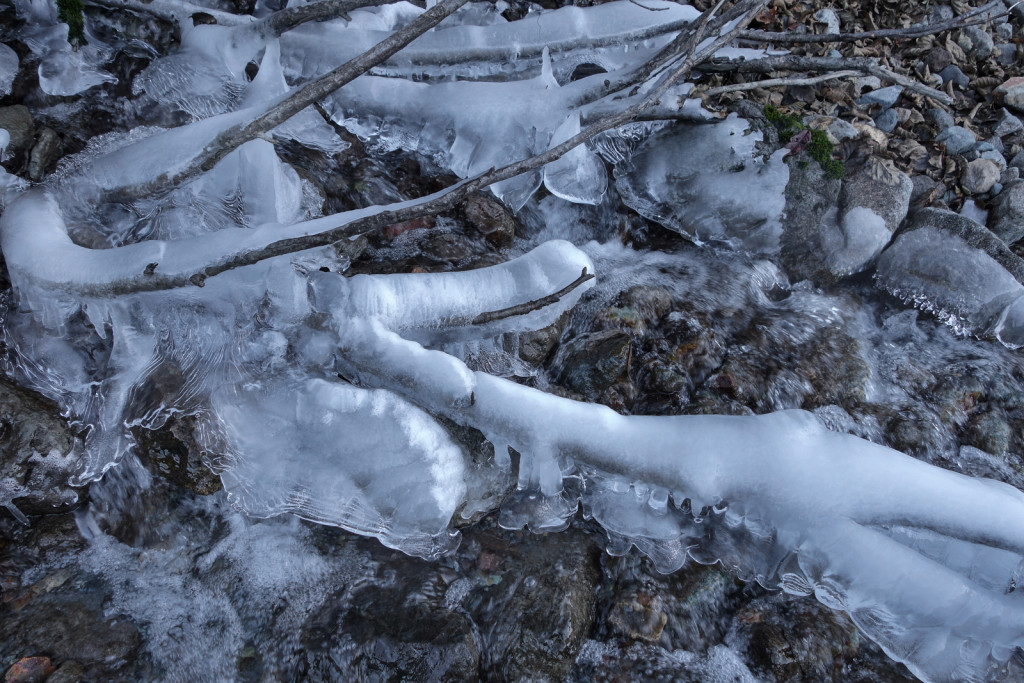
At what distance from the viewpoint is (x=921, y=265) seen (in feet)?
11.0

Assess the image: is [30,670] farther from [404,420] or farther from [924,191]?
[924,191]

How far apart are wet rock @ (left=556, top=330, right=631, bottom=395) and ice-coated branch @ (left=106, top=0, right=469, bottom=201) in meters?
1.58

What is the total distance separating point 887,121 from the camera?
12.4ft

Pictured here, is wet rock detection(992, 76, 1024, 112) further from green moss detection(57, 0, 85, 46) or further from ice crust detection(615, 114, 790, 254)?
green moss detection(57, 0, 85, 46)

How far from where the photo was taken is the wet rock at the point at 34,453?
7.84 ft

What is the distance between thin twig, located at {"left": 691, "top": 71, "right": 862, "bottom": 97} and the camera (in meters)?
3.39

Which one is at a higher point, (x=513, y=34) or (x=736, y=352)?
(x=513, y=34)

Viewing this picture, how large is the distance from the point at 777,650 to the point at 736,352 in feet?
4.64

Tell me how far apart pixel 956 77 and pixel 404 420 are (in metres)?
4.39

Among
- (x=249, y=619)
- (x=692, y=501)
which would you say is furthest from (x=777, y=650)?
(x=249, y=619)

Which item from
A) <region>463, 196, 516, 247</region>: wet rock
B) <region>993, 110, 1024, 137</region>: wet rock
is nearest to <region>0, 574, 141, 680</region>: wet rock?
<region>463, 196, 516, 247</region>: wet rock

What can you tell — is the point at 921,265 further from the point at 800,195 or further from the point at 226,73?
the point at 226,73

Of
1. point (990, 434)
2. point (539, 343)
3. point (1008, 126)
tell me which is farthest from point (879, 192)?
point (539, 343)

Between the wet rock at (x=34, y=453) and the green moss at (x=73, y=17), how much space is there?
6.33ft
